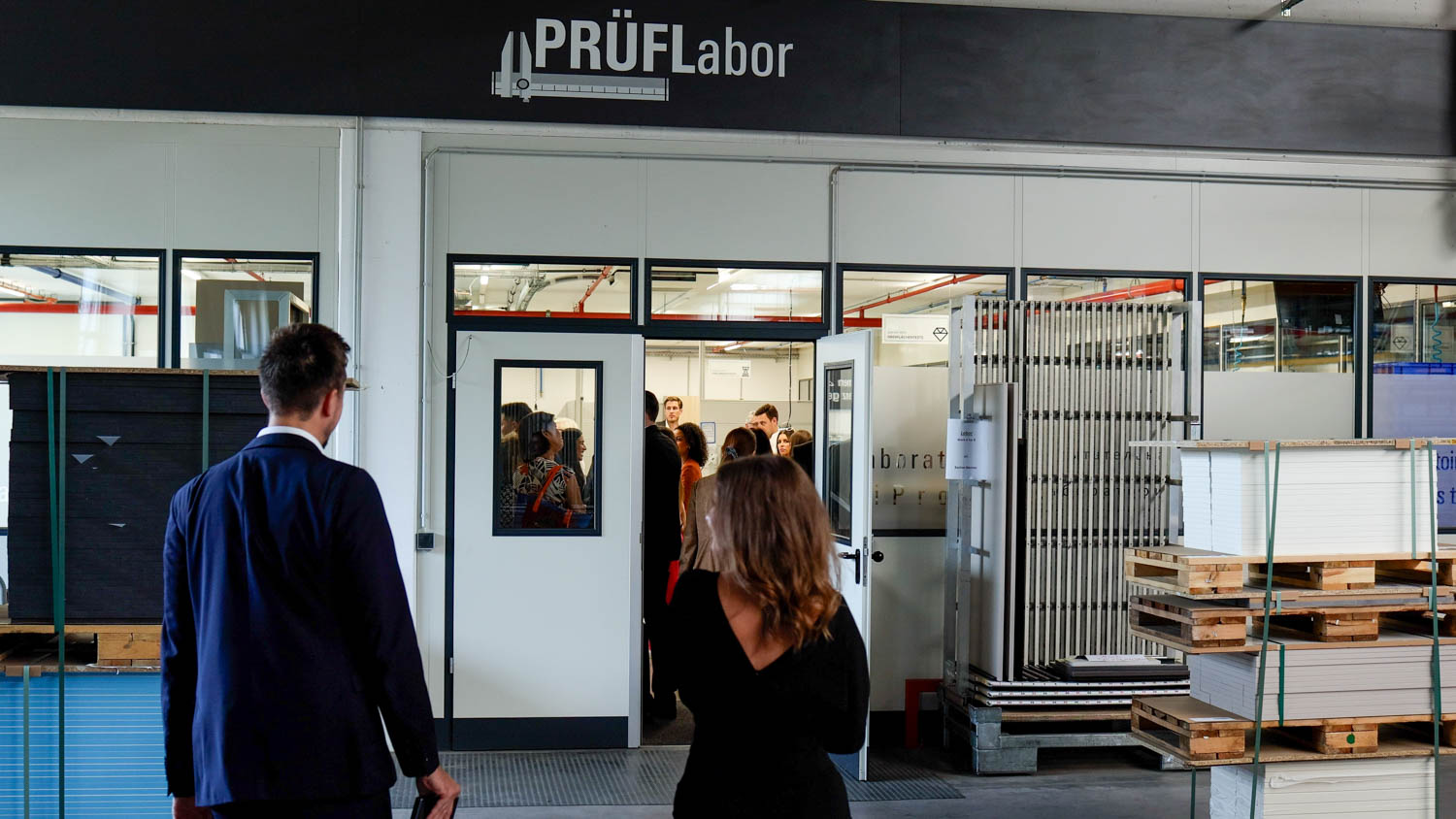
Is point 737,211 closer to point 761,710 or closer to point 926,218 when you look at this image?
point 926,218

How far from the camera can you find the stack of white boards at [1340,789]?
12.5ft

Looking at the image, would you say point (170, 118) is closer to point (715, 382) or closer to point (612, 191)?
point (612, 191)

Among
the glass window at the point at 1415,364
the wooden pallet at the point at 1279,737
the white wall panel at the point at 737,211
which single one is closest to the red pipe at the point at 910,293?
the white wall panel at the point at 737,211

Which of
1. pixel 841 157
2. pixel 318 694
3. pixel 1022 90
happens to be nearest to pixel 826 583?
pixel 318 694

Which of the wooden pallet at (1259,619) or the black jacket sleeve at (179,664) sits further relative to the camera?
the wooden pallet at (1259,619)

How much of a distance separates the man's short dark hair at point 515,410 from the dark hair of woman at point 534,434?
1.0 inches

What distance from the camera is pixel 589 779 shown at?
5312 mm

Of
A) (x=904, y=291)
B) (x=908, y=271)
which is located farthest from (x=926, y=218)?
(x=904, y=291)

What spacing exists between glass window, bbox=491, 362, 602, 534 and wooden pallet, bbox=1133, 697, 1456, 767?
9.95 feet

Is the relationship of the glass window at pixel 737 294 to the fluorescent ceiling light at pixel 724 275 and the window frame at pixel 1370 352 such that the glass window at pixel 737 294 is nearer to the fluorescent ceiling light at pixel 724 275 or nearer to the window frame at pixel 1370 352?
the fluorescent ceiling light at pixel 724 275

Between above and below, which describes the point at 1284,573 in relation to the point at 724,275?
below

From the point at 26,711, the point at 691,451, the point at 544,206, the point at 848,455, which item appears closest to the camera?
the point at 26,711

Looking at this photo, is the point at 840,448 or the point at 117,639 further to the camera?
the point at 840,448

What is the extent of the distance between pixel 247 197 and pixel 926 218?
3482 millimetres
